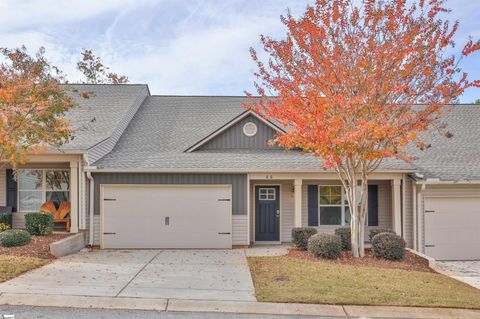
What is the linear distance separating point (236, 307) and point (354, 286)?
246 centimetres

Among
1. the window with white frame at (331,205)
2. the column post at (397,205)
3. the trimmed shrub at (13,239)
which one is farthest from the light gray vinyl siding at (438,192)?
the trimmed shrub at (13,239)

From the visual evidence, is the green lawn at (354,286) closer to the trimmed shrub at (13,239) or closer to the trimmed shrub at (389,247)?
the trimmed shrub at (389,247)

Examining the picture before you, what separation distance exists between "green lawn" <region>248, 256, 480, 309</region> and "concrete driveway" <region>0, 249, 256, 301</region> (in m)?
0.50

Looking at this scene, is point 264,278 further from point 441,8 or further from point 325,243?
point 441,8

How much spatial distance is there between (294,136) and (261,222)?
4.61 meters

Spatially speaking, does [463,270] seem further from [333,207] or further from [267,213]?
[267,213]

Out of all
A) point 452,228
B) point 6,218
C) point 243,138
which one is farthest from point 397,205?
point 6,218

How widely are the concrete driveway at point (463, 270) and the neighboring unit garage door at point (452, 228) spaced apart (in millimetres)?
377

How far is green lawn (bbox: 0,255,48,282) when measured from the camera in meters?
8.15

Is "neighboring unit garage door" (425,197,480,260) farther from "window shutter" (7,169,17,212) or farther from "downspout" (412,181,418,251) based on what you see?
"window shutter" (7,169,17,212)

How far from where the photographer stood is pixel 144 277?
8.48 m

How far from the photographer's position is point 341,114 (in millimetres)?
9914

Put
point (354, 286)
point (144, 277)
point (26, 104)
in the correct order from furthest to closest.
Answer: point (26, 104) → point (144, 277) → point (354, 286)

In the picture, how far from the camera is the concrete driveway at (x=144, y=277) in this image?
7211mm
